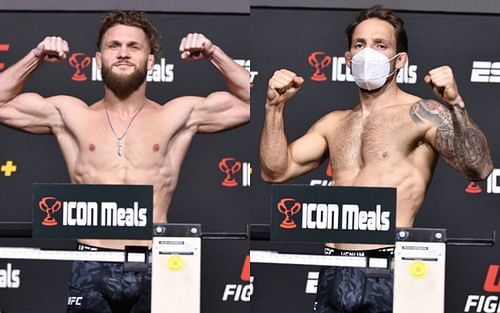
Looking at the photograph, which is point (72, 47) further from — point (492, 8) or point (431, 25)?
point (492, 8)

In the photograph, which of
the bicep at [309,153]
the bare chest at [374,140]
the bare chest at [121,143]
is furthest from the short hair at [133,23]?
the bare chest at [374,140]

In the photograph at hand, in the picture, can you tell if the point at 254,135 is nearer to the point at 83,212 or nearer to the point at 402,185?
the point at 402,185

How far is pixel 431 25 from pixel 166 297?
6.25 ft

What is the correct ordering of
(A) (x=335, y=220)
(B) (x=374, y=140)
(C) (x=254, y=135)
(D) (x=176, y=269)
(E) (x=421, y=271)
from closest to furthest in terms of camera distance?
1. (E) (x=421, y=271)
2. (D) (x=176, y=269)
3. (A) (x=335, y=220)
4. (B) (x=374, y=140)
5. (C) (x=254, y=135)

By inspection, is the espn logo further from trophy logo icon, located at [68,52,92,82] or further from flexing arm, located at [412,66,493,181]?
trophy logo icon, located at [68,52,92,82]

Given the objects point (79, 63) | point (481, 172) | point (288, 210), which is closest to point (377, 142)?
point (481, 172)

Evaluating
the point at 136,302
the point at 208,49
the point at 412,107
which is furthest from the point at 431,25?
the point at 136,302

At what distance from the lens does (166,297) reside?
364cm

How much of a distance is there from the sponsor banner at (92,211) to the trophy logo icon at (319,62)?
119 cm

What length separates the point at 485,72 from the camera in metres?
4.57

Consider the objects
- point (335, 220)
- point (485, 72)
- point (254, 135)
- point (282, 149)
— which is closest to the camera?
point (335, 220)

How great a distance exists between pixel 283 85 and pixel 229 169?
93 cm

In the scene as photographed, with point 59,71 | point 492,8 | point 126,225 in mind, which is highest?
point 492,8

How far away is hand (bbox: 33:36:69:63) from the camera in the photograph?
4246 mm
